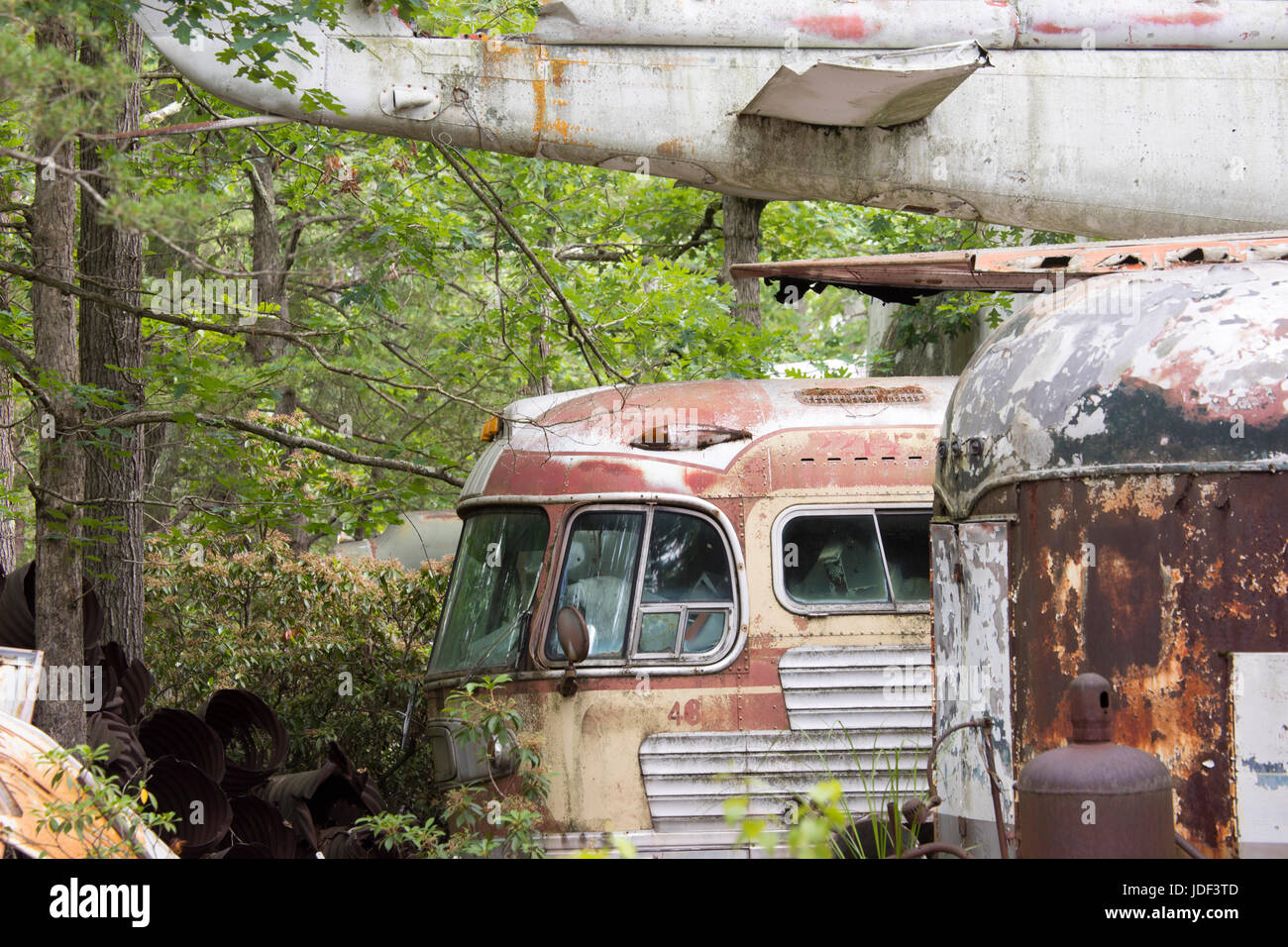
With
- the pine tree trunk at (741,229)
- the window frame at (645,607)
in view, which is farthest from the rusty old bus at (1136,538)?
the pine tree trunk at (741,229)

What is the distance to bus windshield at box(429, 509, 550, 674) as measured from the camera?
24.7 feet

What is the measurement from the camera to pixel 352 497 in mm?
9836

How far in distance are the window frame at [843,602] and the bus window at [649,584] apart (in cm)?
28

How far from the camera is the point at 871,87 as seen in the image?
7.34 m

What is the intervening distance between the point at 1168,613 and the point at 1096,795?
896 mm

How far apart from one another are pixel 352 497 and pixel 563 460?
278cm

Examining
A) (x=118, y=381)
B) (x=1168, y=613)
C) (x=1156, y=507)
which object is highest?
(x=118, y=381)

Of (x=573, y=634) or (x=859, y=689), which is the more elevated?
(x=573, y=634)

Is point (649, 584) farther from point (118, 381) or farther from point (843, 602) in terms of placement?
point (118, 381)

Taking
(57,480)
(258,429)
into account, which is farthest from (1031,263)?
(57,480)

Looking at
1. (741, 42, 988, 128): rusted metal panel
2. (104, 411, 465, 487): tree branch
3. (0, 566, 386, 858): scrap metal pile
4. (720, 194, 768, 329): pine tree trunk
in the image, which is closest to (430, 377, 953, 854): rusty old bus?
(104, 411, 465, 487): tree branch

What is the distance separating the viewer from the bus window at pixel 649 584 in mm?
7305

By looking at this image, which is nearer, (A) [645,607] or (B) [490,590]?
(A) [645,607]
